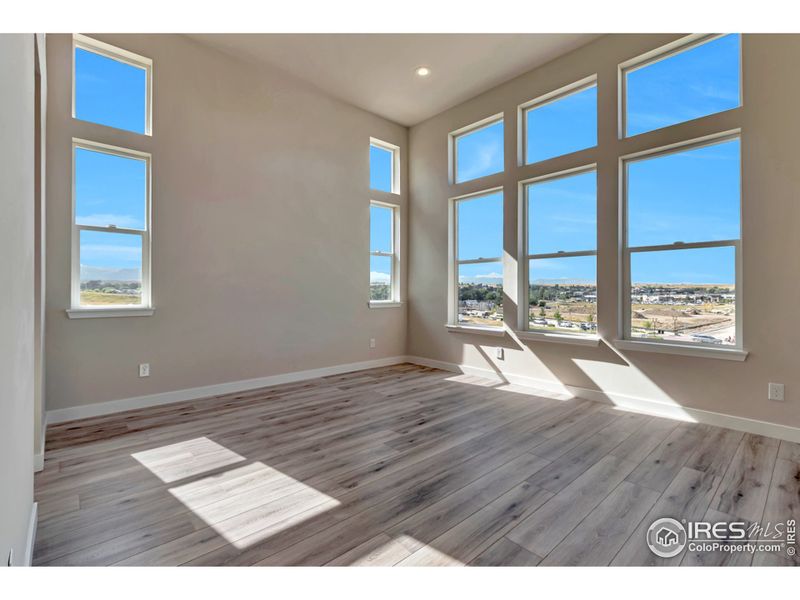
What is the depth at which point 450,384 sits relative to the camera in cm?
444

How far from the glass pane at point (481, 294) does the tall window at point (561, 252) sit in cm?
42

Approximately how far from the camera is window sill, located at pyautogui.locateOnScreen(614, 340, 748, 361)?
9.81ft

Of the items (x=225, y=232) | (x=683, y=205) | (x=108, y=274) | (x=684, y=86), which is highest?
(x=684, y=86)

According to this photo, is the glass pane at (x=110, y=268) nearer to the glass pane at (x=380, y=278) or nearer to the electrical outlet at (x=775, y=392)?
the glass pane at (x=380, y=278)

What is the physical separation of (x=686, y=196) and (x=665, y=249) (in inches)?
18.5

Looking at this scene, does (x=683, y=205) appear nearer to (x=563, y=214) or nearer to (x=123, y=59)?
(x=563, y=214)

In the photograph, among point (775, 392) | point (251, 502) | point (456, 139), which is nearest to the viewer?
point (251, 502)

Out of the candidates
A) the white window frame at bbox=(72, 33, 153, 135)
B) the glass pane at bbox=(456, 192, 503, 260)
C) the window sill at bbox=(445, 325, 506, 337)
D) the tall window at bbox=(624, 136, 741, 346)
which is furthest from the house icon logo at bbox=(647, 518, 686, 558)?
the white window frame at bbox=(72, 33, 153, 135)

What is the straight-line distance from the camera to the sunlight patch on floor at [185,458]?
226cm

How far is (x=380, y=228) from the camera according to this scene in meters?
5.52

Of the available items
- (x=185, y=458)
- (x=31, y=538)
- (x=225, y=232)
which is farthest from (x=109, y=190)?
(x=31, y=538)

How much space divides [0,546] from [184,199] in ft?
11.2

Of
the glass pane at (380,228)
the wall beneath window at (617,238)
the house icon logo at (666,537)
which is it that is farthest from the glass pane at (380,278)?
the house icon logo at (666,537)

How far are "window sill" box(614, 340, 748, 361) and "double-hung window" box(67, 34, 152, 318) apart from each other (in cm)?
447
